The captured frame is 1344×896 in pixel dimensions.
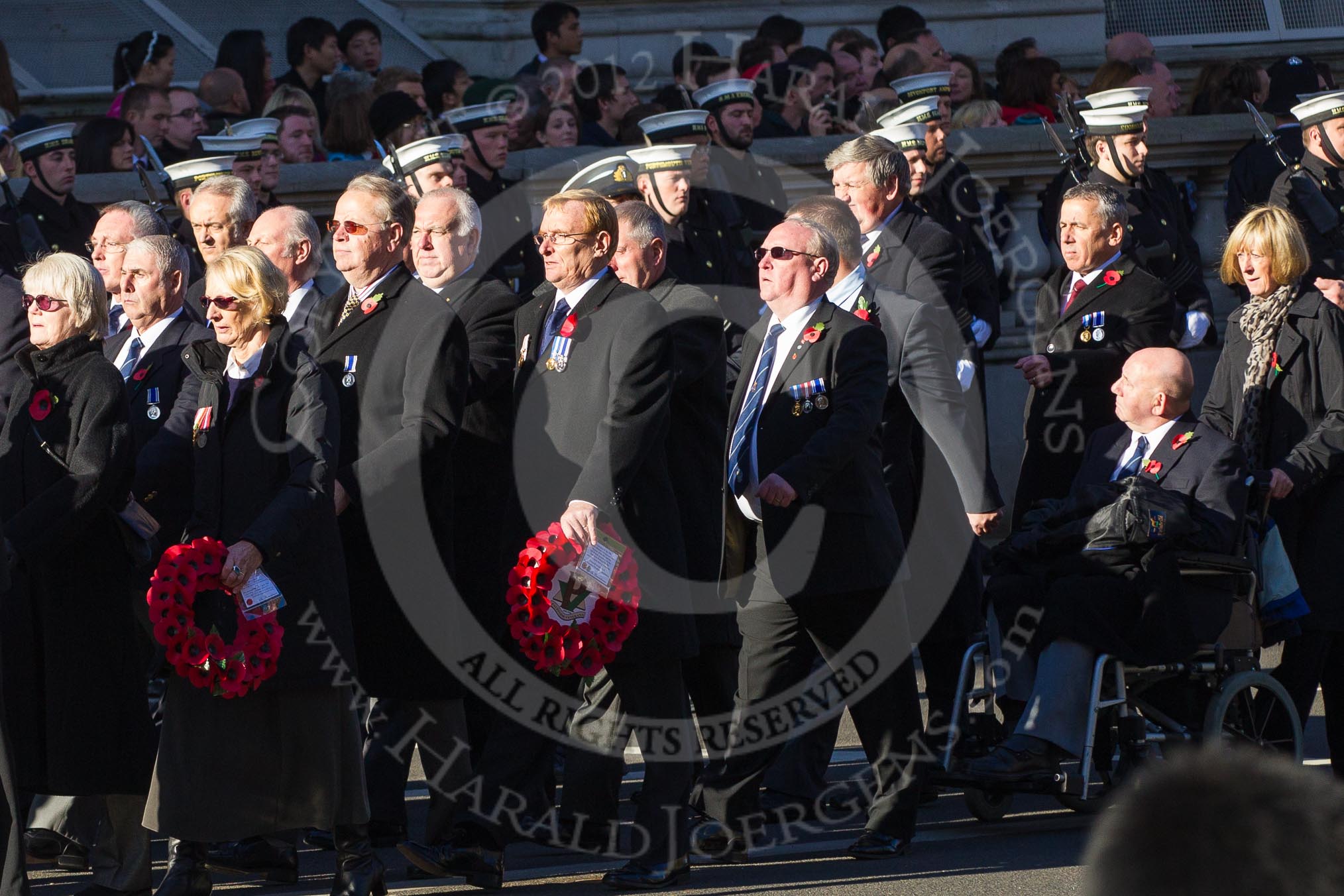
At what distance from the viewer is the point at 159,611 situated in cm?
520

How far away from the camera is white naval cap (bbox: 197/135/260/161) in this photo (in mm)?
8664

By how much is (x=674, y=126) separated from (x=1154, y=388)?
2928 millimetres

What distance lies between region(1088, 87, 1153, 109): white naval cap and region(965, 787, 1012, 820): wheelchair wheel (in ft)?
13.0

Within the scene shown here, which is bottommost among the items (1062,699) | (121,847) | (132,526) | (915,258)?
(121,847)

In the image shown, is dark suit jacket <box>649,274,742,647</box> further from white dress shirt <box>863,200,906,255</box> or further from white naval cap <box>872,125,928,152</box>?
white naval cap <box>872,125,928,152</box>

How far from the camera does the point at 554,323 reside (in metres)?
6.00

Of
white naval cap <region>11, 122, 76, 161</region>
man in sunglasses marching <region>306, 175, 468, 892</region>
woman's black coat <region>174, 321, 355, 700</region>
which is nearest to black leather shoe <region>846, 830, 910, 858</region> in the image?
man in sunglasses marching <region>306, 175, 468, 892</region>

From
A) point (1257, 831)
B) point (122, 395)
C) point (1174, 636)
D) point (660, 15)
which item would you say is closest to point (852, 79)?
point (660, 15)

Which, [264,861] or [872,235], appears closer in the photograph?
[264,861]

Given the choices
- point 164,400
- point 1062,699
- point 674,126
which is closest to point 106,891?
point 164,400

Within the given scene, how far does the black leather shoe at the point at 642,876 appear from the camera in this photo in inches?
224

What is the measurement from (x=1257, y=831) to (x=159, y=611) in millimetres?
3961

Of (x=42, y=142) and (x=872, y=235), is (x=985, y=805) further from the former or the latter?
(x=42, y=142)

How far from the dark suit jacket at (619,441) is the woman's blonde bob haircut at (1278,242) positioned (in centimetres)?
241
